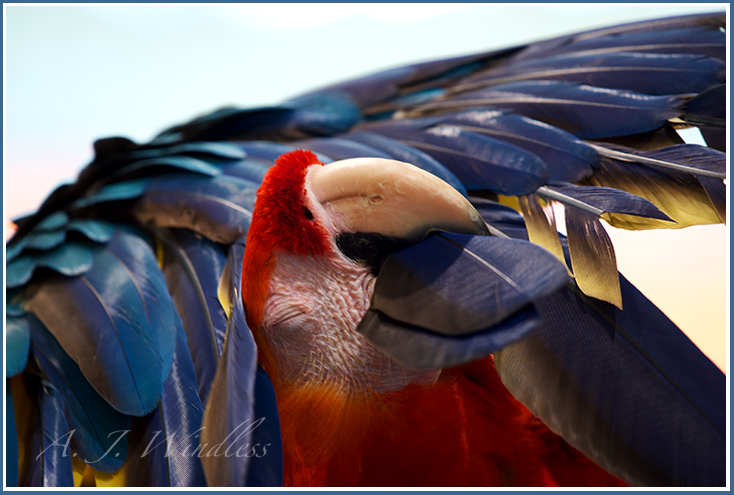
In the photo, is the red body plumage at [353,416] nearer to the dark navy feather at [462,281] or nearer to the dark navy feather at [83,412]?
the dark navy feather at [462,281]

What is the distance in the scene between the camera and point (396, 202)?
1.00 ft

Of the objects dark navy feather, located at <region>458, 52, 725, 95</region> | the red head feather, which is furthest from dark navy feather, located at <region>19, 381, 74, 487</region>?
dark navy feather, located at <region>458, 52, 725, 95</region>

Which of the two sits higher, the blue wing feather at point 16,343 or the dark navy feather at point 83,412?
the blue wing feather at point 16,343

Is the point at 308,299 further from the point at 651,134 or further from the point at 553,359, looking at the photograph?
the point at 651,134

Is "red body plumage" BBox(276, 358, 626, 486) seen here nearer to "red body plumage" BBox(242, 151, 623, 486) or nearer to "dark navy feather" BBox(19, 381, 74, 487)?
"red body plumage" BBox(242, 151, 623, 486)

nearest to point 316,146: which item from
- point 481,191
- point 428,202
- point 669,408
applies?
point 481,191

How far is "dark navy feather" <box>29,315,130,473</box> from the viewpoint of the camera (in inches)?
17.1

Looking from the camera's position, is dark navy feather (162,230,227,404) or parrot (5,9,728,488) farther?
dark navy feather (162,230,227,404)

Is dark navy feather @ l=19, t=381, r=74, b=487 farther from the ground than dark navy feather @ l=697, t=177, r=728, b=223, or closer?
closer

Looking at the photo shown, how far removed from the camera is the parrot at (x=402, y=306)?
0.30 m

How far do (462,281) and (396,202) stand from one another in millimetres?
65

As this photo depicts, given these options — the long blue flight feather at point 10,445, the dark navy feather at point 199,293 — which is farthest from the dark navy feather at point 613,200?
the long blue flight feather at point 10,445

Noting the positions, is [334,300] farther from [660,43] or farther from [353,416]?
[660,43]

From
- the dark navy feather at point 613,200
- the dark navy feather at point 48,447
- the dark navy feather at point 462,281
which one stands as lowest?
the dark navy feather at point 48,447
